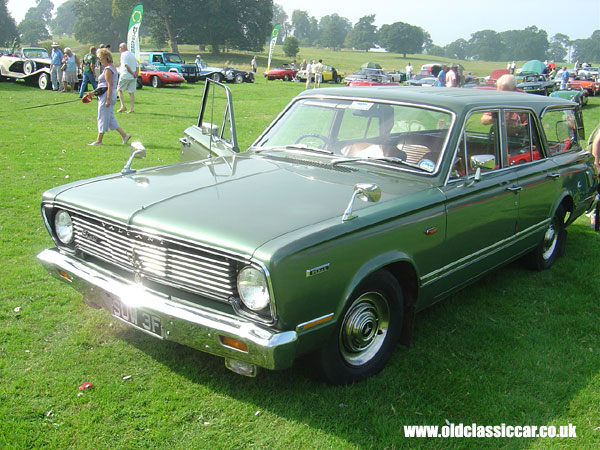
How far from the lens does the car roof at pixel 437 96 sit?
4152 millimetres

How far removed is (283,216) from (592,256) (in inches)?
171

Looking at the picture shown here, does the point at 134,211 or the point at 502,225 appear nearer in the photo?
the point at 134,211

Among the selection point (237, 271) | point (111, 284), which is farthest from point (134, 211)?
point (237, 271)

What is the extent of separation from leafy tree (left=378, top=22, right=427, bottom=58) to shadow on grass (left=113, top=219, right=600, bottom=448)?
434ft

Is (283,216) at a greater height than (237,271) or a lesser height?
greater

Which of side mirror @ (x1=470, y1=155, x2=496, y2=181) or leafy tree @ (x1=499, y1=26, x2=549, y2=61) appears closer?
side mirror @ (x1=470, y1=155, x2=496, y2=181)

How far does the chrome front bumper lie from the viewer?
8.87 feet

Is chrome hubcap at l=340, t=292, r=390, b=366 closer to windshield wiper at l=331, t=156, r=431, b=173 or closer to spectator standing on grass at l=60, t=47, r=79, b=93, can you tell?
windshield wiper at l=331, t=156, r=431, b=173

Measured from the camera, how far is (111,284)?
324 centimetres

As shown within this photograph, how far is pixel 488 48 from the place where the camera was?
159 m

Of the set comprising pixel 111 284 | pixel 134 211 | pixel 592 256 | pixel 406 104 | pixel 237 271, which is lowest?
pixel 592 256

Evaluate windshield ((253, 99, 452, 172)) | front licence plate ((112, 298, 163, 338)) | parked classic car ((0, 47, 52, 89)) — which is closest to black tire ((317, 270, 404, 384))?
front licence plate ((112, 298, 163, 338))

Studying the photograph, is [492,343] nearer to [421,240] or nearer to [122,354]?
[421,240]

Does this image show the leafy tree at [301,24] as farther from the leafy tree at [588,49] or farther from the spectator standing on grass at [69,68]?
the spectator standing on grass at [69,68]
